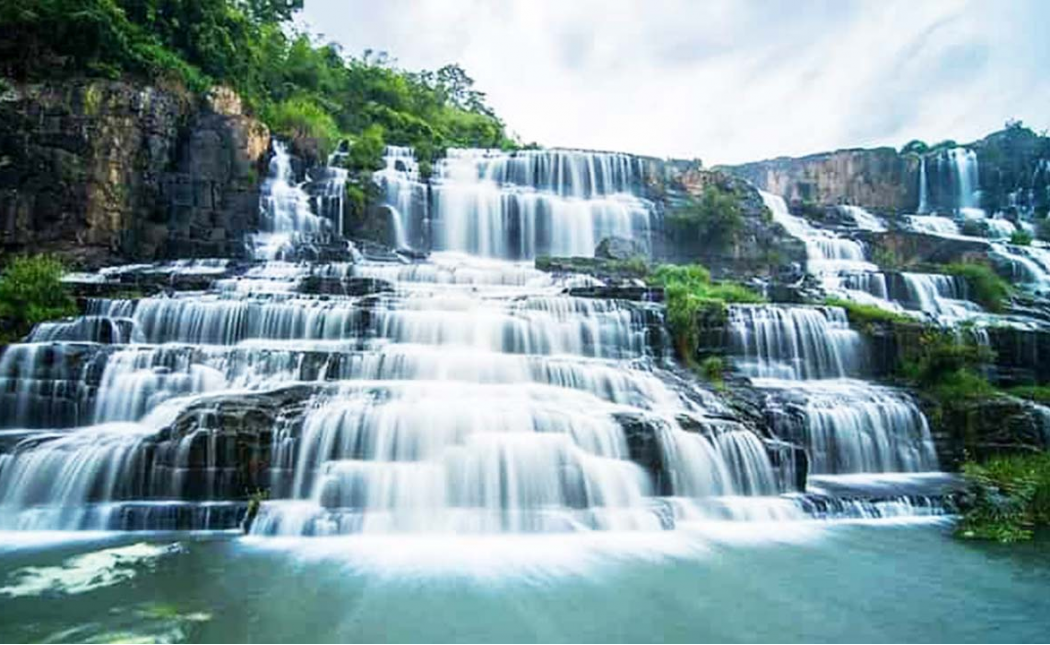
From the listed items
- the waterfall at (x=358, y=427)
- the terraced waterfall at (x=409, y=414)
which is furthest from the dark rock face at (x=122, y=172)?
the waterfall at (x=358, y=427)

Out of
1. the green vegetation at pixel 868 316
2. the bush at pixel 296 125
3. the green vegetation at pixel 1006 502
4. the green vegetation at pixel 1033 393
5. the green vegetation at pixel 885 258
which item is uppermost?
the bush at pixel 296 125

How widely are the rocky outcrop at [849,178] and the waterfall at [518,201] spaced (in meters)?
14.0

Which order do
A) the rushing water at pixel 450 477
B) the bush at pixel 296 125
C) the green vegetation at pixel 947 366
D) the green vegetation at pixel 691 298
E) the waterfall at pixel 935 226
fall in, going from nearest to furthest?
1. the rushing water at pixel 450 477
2. the green vegetation at pixel 947 366
3. the green vegetation at pixel 691 298
4. the bush at pixel 296 125
5. the waterfall at pixel 935 226

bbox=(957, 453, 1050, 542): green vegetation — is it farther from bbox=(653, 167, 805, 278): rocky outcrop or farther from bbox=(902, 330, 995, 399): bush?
bbox=(653, 167, 805, 278): rocky outcrop

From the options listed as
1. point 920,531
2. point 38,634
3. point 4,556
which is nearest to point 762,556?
point 920,531

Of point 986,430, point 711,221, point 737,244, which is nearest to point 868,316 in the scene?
point 986,430

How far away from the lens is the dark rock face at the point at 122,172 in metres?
15.9

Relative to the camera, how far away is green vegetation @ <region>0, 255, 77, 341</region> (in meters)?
11.5

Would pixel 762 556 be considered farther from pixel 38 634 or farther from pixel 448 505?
pixel 38 634

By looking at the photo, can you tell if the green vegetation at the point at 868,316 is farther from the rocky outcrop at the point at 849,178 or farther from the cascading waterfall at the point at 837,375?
the rocky outcrop at the point at 849,178

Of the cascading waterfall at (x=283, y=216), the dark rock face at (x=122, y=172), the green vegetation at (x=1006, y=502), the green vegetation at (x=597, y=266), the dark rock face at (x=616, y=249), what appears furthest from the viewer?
the dark rock face at (x=616, y=249)

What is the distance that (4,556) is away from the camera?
21.6ft

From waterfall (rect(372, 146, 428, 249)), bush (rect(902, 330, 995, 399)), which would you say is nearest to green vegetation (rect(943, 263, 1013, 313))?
bush (rect(902, 330, 995, 399))

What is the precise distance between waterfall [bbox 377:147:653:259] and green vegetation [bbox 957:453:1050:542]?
15.4m
